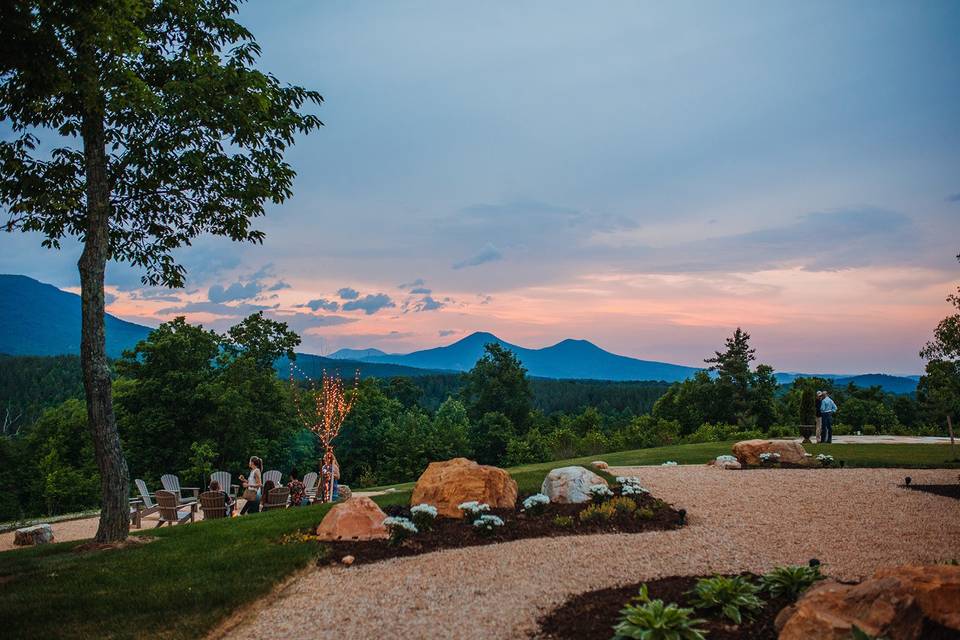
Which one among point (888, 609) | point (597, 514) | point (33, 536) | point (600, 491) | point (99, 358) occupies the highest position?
point (99, 358)

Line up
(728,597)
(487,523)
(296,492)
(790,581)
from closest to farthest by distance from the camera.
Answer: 1. (728,597)
2. (790,581)
3. (487,523)
4. (296,492)

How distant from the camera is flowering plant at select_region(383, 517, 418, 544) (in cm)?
862

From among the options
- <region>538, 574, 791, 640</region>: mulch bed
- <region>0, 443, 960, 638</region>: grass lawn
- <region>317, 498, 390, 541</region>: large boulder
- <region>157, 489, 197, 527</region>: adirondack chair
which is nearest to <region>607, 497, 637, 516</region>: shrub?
<region>538, 574, 791, 640</region>: mulch bed

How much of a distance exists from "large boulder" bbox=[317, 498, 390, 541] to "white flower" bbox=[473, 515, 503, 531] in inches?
53.7

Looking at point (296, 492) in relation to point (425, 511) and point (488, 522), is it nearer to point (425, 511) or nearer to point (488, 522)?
point (425, 511)

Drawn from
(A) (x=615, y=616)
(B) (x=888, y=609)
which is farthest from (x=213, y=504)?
(B) (x=888, y=609)

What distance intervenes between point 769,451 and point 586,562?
406 inches

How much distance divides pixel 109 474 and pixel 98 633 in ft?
14.2

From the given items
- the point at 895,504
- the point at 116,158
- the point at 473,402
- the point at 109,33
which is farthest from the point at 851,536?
the point at 473,402

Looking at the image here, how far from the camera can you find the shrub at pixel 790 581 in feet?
17.9

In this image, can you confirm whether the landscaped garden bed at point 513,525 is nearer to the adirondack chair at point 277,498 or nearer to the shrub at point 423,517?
the shrub at point 423,517

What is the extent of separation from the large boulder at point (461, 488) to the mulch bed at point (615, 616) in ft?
14.4

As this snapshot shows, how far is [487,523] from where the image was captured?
9023 mm

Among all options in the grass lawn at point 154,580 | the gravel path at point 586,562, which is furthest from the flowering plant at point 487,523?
the grass lawn at point 154,580
